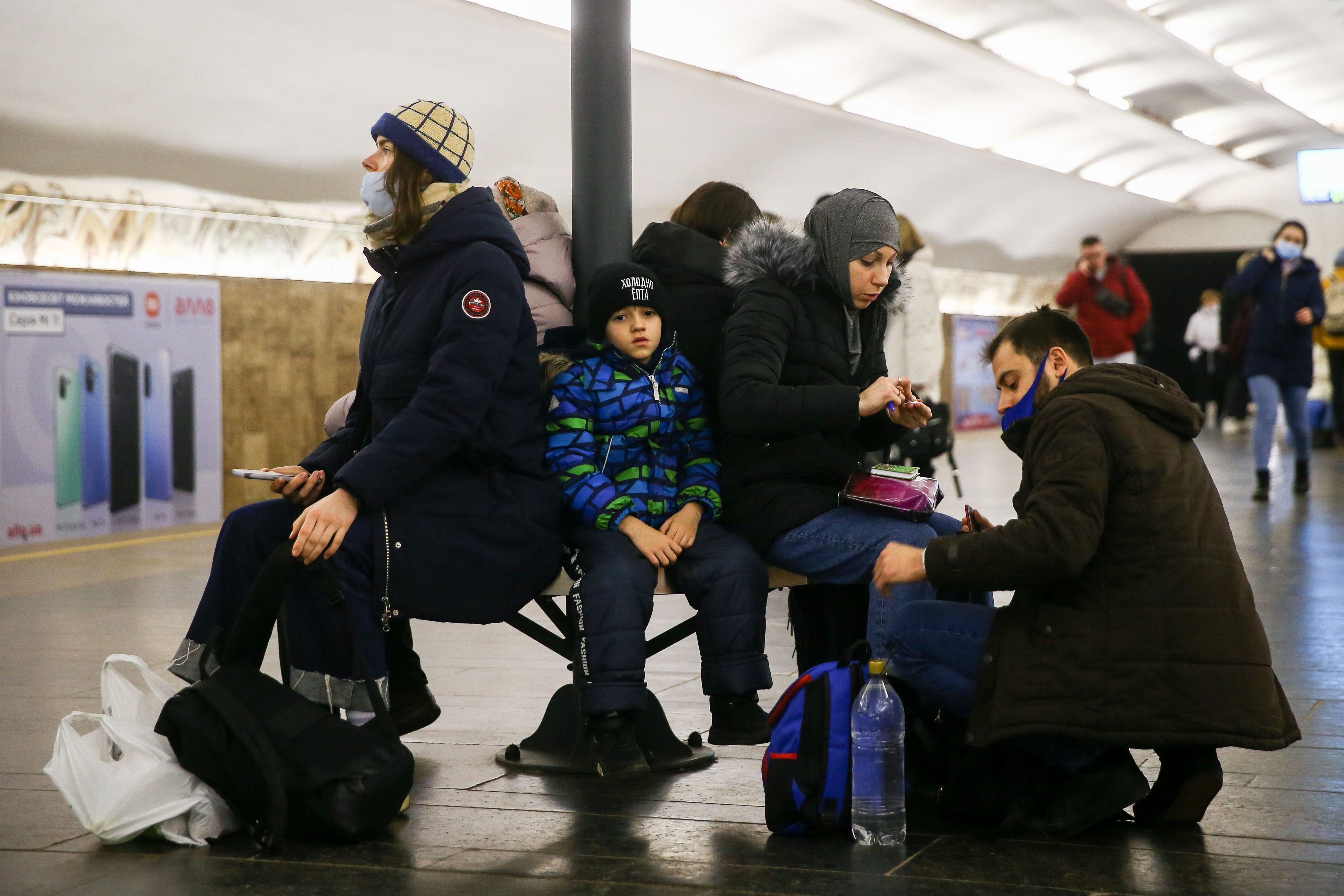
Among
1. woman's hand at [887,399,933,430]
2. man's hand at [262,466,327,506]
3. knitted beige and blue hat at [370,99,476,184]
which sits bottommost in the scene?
man's hand at [262,466,327,506]

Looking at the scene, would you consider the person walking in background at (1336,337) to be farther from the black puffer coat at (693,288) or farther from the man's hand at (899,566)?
the man's hand at (899,566)

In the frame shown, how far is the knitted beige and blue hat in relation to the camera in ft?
12.7

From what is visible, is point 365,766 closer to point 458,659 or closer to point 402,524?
point 402,524

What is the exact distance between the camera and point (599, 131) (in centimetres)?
473

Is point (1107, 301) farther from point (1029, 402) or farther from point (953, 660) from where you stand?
point (953, 660)

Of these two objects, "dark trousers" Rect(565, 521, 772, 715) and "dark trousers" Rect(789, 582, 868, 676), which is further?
"dark trousers" Rect(789, 582, 868, 676)

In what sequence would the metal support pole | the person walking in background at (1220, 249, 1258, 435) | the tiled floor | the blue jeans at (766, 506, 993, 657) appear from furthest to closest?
1. the person walking in background at (1220, 249, 1258, 435)
2. the metal support pole
3. the blue jeans at (766, 506, 993, 657)
4. the tiled floor

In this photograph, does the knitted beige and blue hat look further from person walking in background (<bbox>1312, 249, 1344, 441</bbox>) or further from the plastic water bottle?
person walking in background (<bbox>1312, 249, 1344, 441</bbox>)

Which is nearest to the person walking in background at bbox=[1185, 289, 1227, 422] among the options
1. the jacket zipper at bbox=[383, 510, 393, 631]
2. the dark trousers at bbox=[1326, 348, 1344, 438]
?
the dark trousers at bbox=[1326, 348, 1344, 438]

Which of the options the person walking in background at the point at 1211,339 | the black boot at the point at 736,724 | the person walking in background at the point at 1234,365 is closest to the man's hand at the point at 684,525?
the black boot at the point at 736,724

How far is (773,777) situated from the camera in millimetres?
3443

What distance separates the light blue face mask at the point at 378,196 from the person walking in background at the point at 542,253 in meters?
0.54

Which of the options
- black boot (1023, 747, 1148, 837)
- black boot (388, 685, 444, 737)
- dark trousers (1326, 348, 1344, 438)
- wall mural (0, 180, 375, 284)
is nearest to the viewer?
black boot (1023, 747, 1148, 837)

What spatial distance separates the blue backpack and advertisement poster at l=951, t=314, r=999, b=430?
20.4 metres
